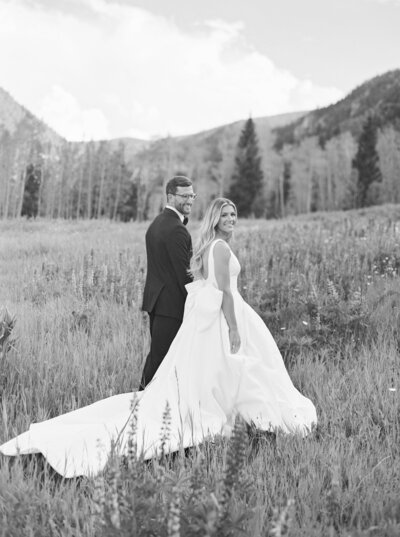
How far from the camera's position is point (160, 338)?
16.2ft

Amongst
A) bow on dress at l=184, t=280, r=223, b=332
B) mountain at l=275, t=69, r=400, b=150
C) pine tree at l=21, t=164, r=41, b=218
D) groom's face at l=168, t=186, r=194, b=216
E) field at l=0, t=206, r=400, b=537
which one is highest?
mountain at l=275, t=69, r=400, b=150

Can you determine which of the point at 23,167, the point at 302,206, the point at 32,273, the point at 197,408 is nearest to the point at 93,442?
the point at 197,408

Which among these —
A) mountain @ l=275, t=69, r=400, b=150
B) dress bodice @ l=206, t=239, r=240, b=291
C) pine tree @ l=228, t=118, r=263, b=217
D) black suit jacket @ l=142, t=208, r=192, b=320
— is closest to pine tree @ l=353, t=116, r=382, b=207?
pine tree @ l=228, t=118, r=263, b=217

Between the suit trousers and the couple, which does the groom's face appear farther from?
the suit trousers

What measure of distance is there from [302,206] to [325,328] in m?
69.1

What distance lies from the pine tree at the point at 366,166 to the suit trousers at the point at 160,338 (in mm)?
60396

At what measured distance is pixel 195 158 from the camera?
81000 mm

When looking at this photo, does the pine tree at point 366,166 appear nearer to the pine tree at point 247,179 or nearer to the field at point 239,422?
the pine tree at point 247,179

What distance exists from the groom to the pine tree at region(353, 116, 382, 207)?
198 ft

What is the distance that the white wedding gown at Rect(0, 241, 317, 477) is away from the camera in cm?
395

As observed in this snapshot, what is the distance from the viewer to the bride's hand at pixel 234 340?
4441mm

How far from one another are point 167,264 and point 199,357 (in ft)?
3.25

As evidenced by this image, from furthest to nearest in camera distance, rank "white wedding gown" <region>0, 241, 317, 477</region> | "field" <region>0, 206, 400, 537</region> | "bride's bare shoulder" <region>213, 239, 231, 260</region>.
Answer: "bride's bare shoulder" <region>213, 239, 231, 260</region> < "white wedding gown" <region>0, 241, 317, 477</region> < "field" <region>0, 206, 400, 537</region>

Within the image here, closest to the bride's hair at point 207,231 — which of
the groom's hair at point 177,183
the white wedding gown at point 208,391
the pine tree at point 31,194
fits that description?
the white wedding gown at point 208,391
